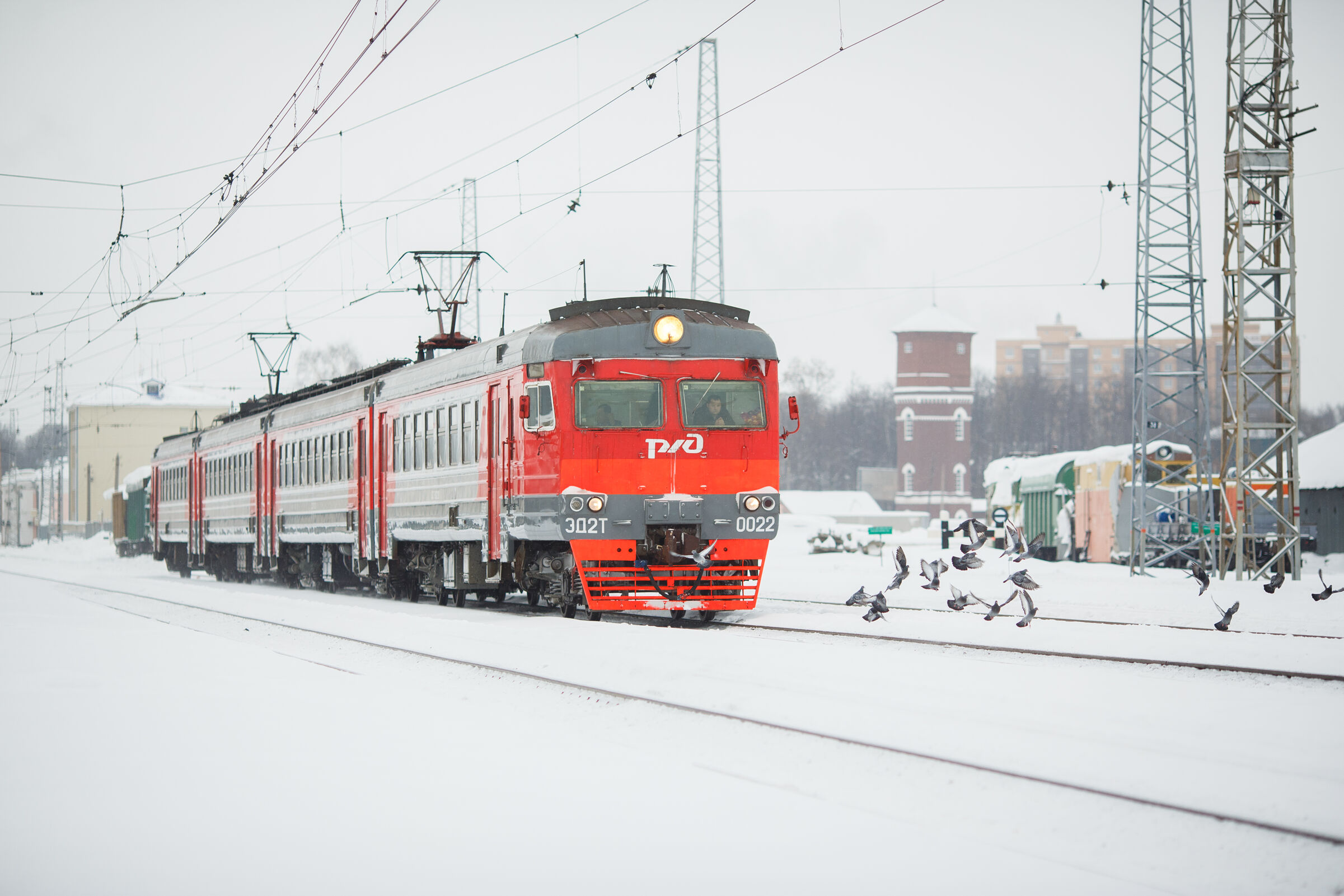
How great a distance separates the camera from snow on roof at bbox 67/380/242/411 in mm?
120500

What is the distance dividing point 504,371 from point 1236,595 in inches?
472

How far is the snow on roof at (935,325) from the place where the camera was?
114m

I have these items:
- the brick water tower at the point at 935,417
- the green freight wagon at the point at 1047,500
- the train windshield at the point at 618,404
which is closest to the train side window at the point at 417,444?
the train windshield at the point at 618,404

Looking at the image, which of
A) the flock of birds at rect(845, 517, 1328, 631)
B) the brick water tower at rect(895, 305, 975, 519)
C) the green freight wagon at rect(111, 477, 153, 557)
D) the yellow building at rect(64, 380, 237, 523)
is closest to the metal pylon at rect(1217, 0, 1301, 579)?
the flock of birds at rect(845, 517, 1328, 631)

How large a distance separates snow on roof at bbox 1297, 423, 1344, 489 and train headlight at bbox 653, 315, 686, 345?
24871mm

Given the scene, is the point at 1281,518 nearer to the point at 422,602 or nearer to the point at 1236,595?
the point at 1236,595

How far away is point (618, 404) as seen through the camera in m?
15.9

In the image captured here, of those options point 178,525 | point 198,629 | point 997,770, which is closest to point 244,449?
point 178,525

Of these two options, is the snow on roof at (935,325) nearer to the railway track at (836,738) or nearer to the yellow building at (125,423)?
the yellow building at (125,423)

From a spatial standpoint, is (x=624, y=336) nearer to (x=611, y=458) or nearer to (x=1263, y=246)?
(x=611, y=458)

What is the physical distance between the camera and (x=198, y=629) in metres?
17.9

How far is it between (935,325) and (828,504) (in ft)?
71.5

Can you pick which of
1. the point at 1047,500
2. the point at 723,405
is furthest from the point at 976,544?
the point at 1047,500

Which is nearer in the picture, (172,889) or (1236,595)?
(172,889)
